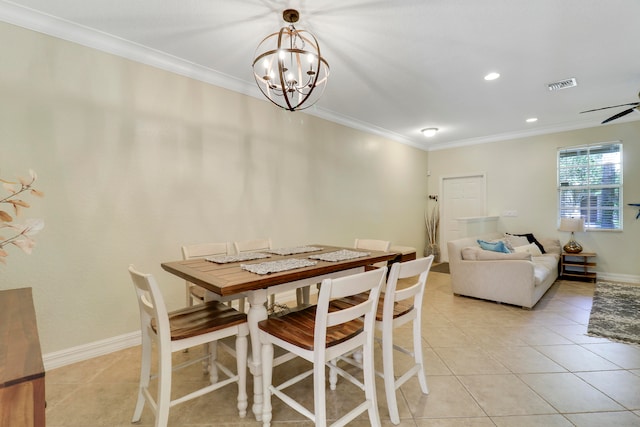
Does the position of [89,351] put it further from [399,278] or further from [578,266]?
[578,266]

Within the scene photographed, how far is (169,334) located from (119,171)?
1781mm

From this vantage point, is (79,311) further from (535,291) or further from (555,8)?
(535,291)

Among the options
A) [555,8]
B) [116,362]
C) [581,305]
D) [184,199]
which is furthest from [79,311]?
[581,305]

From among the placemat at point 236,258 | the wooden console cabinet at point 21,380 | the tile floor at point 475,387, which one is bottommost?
the tile floor at point 475,387

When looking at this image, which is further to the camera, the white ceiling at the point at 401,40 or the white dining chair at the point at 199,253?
the white dining chair at the point at 199,253

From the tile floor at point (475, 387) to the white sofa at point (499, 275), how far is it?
0.58 meters

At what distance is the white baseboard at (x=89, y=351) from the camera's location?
2258 mm

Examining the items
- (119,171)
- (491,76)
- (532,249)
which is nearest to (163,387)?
(119,171)

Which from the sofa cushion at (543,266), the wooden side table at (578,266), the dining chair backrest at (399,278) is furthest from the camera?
the wooden side table at (578,266)

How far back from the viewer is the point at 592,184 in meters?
5.00

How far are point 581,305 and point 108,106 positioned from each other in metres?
5.59

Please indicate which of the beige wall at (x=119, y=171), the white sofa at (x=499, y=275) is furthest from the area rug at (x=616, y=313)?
the beige wall at (x=119, y=171)

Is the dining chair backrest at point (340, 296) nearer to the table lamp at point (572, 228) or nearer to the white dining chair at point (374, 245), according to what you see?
the white dining chair at point (374, 245)

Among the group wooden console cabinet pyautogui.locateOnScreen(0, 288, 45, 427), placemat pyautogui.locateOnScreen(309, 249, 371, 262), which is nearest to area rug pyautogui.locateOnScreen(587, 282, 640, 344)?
placemat pyautogui.locateOnScreen(309, 249, 371, 262)
